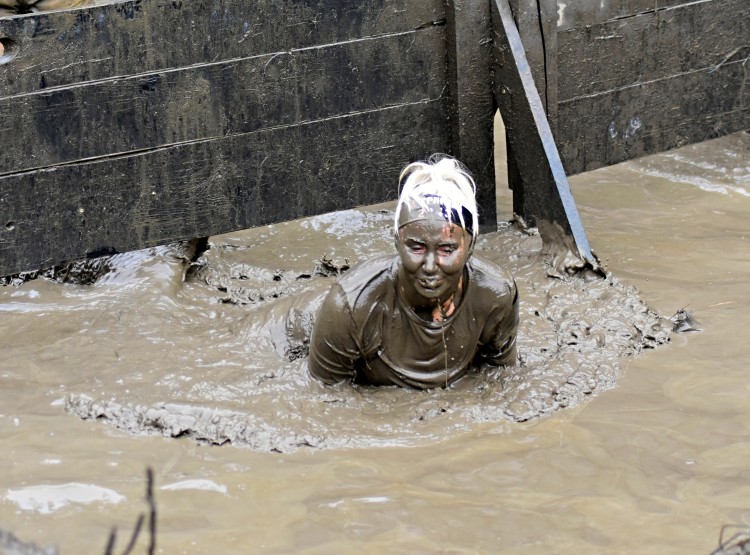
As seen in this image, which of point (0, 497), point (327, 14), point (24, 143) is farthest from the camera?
point (327, 14)

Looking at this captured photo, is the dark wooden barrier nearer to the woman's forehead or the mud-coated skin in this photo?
the mud-coated skin

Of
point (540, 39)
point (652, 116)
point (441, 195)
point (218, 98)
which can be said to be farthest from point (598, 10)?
point (441, 195)

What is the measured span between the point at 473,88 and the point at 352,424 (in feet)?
7.43

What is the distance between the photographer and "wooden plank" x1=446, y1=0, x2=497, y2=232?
17.9ft

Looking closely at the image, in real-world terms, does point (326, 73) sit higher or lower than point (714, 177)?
higher

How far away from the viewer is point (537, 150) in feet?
17.8

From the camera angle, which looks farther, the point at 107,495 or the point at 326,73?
the point at 326,73

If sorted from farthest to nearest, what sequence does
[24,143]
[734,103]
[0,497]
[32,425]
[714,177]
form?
[714,177] < [734,103] < [24,143] < [32,425] < [0,497]

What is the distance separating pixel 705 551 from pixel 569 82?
128 inches

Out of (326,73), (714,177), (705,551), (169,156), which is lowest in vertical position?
(705,551)

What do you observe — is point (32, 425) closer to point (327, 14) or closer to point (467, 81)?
point (327, 14)

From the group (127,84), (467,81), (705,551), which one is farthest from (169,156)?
(705,551)

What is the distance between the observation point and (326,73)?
538 centimetres

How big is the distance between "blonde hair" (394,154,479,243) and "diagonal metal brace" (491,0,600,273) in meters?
1.44
